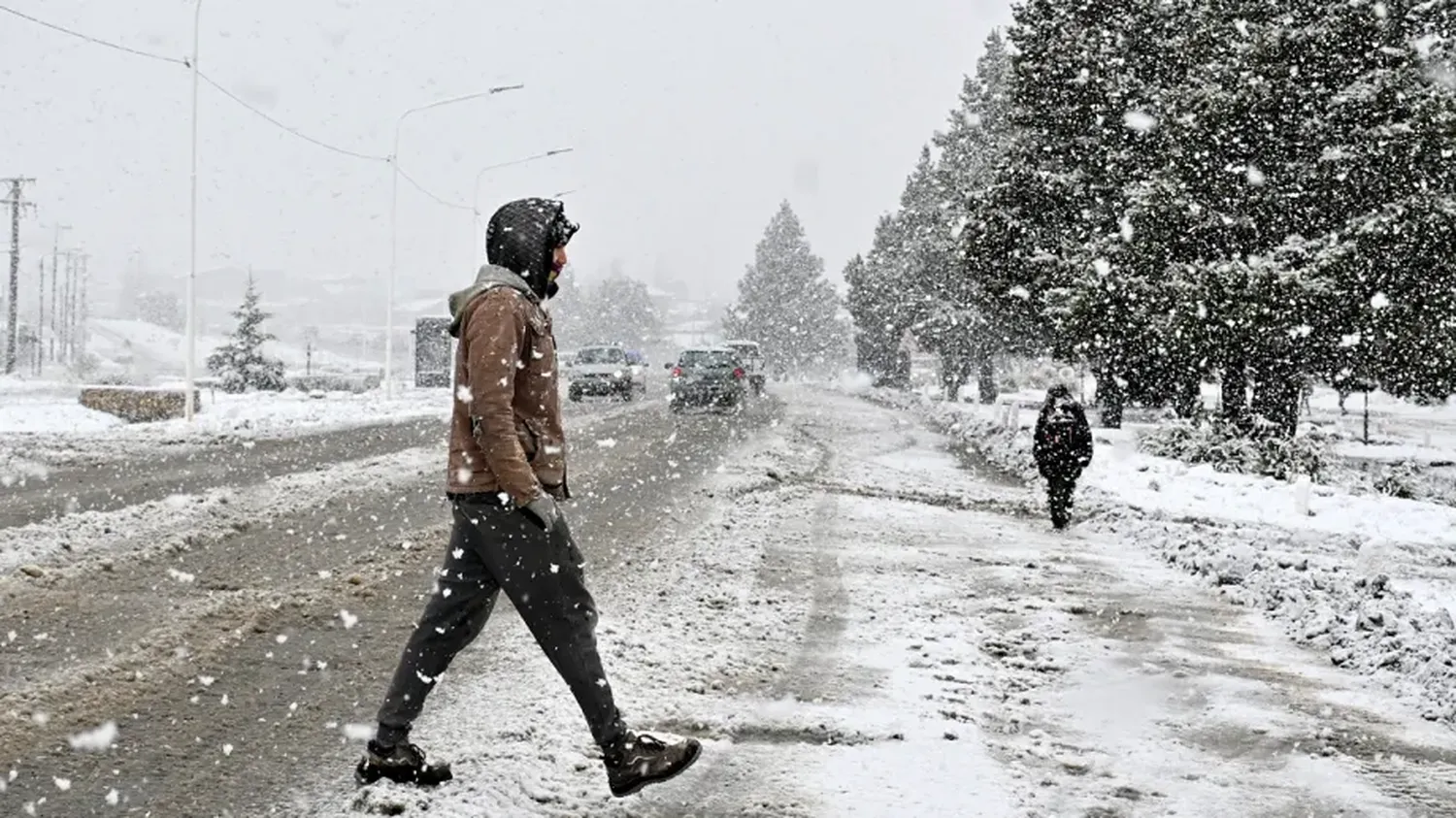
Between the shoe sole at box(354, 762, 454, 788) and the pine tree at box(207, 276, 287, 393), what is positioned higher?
the pine tree at box(207, 276, 287, 393)

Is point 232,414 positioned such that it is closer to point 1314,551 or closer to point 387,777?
point 1314,551

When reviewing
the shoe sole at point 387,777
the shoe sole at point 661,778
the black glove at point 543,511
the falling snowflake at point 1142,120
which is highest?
the falling snowflake at point 1142,120

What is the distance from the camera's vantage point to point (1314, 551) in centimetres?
1108

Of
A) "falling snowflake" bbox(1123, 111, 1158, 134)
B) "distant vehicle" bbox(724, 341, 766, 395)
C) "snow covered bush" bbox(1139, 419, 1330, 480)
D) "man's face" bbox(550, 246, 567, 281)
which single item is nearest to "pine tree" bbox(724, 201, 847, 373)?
"distant vehicle" bbox(724, 341, 766, 395)

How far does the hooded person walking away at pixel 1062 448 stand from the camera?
40.1 feet

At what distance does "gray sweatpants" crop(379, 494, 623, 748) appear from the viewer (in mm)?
3986

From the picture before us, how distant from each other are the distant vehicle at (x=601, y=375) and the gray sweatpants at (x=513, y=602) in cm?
3192

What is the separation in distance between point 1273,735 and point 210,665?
15.5 feet

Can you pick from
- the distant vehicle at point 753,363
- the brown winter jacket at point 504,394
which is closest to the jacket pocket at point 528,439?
the brown winter jacket at point 504,394

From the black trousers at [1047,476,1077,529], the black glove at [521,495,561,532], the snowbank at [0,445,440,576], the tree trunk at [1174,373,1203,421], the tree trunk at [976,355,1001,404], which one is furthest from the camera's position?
the tree trunk at [976,355,1001,404]

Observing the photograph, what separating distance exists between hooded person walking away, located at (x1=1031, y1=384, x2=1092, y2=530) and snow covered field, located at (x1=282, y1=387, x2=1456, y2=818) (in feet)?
6.41

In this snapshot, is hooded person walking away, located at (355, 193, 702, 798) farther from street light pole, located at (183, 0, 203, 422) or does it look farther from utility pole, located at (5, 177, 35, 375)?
utility pole, located at (5, 177, 35, 375)

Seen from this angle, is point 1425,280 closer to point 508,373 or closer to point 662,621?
point 662,621

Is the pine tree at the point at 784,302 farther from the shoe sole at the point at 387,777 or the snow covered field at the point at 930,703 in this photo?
the shoe sole at the point at 387,777
